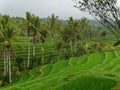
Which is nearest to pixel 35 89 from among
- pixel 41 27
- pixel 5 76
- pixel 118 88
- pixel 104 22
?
pixel 104 22

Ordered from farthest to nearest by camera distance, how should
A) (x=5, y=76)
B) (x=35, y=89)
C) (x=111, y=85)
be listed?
1. (x=5, y=76)
2. (x=35, y=89)
3. (x=111, y=85)

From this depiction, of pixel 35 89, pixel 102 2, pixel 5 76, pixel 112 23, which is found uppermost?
pixel 102 2

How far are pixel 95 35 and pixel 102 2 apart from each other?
142 metres

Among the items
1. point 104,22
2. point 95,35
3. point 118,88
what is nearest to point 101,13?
point 104,22

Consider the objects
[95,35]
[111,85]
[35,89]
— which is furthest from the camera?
[95,35]

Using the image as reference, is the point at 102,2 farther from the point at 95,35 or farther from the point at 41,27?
the point at 95,35

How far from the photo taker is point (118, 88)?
40.5ft

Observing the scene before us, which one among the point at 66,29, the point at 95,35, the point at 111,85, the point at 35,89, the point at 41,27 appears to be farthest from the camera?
the point at 95,35

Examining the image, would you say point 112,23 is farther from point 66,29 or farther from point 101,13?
point 66,29

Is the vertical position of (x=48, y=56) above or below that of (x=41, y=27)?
below

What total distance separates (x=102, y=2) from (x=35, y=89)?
712 centimetres

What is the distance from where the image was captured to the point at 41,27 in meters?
70.2

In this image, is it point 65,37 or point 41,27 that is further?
point 65,37

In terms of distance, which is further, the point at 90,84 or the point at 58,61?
the point at 58,61
